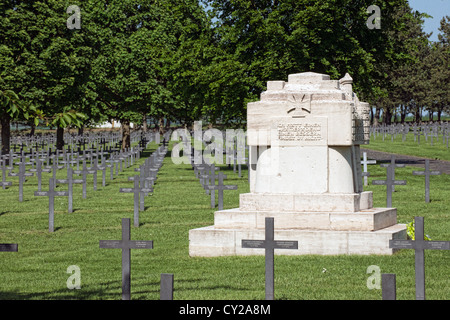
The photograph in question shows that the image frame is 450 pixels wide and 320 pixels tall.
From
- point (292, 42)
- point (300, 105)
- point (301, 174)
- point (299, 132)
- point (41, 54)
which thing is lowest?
point (301, 174)

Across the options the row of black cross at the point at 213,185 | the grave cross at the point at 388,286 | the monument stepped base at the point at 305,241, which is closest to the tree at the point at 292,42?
the row of black cross at the point at 213,185

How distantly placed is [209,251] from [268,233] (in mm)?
4766

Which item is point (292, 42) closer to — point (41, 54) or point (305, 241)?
point (41, 54)

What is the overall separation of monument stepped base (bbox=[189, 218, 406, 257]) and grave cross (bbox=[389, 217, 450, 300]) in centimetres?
433

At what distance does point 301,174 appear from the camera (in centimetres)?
1555

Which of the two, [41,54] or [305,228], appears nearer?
[305,228]

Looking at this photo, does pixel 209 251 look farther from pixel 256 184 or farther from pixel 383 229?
pixel 383 229

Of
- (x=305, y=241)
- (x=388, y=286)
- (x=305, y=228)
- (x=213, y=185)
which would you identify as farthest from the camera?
(x=213, y=185)

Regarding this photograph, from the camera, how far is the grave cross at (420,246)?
9.47 metres

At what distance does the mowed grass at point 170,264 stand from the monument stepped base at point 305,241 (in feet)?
0.89

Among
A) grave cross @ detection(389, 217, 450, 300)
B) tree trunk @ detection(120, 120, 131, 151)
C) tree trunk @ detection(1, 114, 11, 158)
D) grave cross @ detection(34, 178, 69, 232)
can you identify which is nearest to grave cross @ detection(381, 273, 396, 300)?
grave cross @ detection(389, 217, 450, 300)

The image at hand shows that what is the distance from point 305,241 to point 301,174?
4.59 ft

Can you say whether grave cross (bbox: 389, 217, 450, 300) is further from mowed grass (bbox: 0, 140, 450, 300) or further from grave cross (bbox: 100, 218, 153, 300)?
grave cross (bbox: 100, 218, 153, 300)

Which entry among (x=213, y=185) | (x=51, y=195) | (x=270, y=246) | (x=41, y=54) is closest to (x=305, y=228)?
(x=270, y=246)
